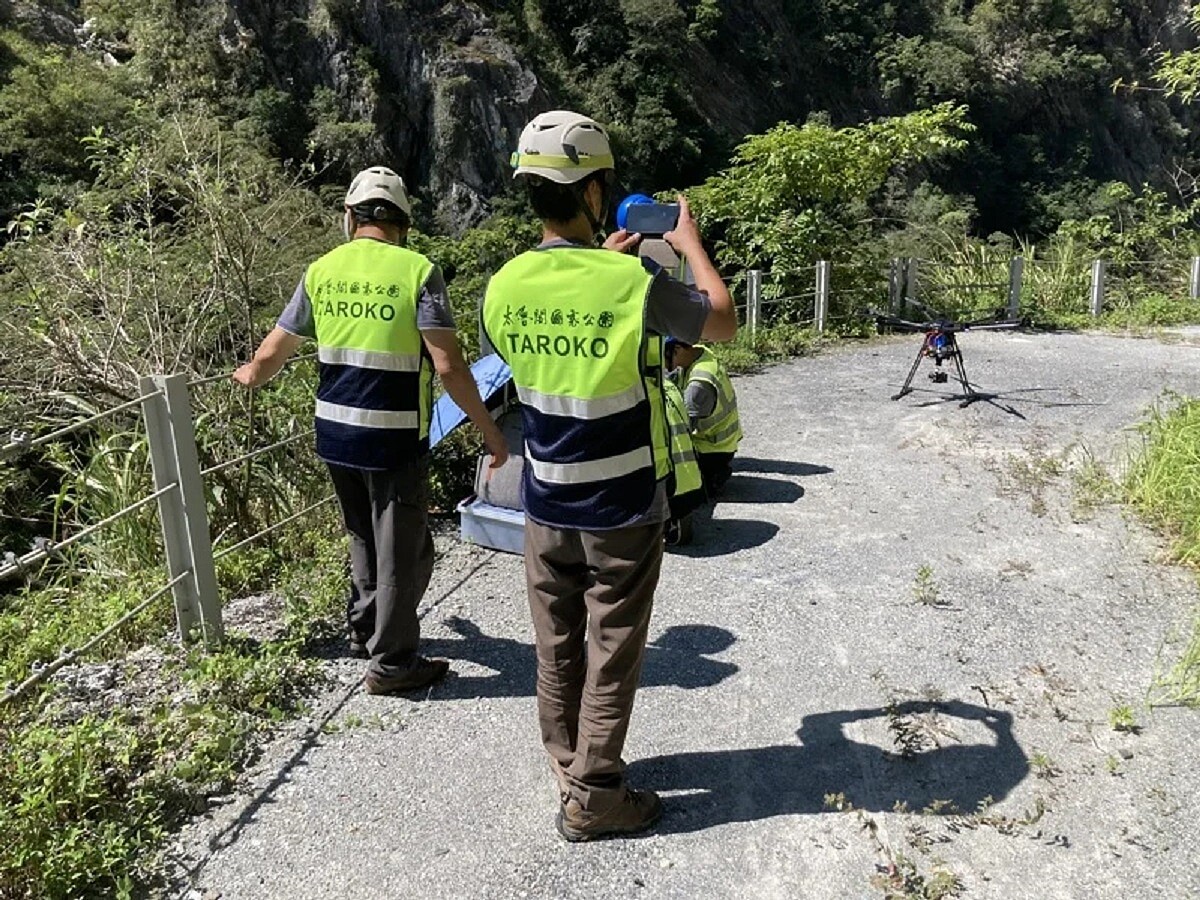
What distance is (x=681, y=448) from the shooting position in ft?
13.8

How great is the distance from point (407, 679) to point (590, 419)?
5.17ft

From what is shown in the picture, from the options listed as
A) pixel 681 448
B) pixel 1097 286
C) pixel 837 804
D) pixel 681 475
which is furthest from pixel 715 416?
pixel 1097 286

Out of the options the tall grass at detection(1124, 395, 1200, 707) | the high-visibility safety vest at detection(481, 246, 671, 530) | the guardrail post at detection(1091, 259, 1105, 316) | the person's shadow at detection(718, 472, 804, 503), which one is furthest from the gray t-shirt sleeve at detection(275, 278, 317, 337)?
the guardrail post at detection(1091, 259, 1105, 316)

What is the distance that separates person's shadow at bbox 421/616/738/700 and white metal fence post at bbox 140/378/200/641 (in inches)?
36.9

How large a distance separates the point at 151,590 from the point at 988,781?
3556 mm

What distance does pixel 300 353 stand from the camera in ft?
18.5

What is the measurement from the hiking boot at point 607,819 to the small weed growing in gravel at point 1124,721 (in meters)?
→ 1.71

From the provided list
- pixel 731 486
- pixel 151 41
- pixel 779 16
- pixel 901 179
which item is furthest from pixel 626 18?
pixel 731 486

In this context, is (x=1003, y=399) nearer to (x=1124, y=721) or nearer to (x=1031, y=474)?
(x=1031, y=474)

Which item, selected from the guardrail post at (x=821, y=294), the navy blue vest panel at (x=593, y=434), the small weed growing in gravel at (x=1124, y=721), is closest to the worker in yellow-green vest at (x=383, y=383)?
the navy blue vest panel at (x=593, y=434)

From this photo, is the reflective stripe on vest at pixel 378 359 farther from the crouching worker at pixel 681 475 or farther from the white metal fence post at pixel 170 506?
the crouching worker at pixel 681 475

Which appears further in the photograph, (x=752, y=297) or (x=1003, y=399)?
(x=752, y=297)

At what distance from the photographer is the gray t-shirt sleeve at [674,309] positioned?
2398mm

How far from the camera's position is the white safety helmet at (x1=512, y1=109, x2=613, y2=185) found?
2.38 meters
